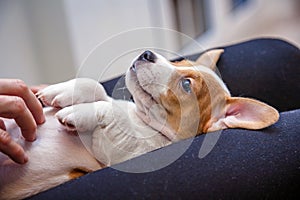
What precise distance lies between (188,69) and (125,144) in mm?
227

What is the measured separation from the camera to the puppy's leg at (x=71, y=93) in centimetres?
102

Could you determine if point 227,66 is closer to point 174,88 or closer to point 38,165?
point 174,88

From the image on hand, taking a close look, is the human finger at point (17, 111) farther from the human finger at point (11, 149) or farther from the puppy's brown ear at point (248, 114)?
the puppy's brown ear at point (248, 114)

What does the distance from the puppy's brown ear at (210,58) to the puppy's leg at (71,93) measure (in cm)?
31

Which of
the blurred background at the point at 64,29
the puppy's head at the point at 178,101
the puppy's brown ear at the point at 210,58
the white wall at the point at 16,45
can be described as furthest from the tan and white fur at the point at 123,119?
the white wall at the point at 16,45

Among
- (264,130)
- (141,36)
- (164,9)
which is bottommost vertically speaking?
(164,9)

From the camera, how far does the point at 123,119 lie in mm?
1037

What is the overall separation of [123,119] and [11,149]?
261 millimetres

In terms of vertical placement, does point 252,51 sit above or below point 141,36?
below

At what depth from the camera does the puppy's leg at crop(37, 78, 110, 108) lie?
3.35ft

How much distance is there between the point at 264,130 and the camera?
2.97 feet

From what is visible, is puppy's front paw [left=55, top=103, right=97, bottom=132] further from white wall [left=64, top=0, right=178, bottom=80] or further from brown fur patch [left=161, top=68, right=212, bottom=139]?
white wall [left=64, top=0, right=178, bottom=80]

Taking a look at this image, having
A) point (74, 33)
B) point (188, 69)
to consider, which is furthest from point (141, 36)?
point (74, 33)

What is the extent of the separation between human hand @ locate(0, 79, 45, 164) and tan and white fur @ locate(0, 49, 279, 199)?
4 centimetres
